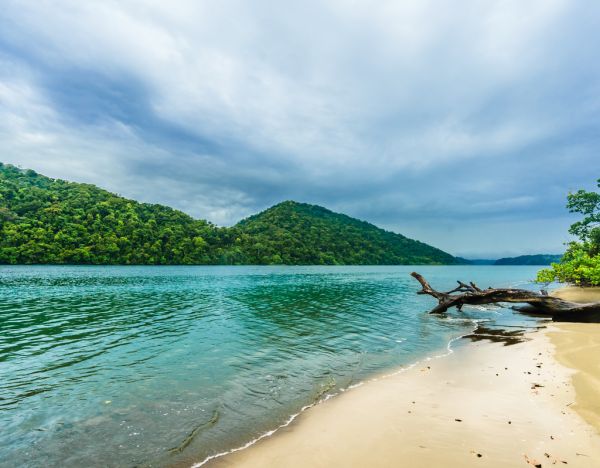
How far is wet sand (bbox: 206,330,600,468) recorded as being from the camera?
6.09m

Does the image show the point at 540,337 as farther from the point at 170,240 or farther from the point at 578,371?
the point at 170,240

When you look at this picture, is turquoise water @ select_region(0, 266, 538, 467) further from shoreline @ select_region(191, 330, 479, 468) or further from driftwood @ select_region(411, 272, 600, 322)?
driftwood @ select_region(411, 272, 600, 322)

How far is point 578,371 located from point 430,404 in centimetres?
641

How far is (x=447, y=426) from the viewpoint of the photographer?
7418 millimetres

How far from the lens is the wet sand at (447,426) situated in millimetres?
6094

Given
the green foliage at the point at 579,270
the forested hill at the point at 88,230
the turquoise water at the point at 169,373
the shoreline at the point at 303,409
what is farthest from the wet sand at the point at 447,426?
the forested hill at the point at 88,230

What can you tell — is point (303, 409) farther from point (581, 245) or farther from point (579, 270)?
point (581, 245)

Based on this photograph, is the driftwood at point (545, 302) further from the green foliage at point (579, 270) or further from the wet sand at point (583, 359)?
the green foliage at point (579, 270)

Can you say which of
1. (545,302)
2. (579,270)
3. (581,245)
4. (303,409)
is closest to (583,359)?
(303,409)

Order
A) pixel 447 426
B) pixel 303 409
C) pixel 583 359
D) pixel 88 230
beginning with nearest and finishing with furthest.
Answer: pixel 447 426
pixel 303 409
pixel 583 359
pixel 88 230

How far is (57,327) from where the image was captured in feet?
67.4

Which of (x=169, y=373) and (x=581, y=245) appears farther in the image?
(x=581, y=245)

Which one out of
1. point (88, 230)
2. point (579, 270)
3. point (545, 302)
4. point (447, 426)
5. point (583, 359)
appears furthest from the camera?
point (88, 230)

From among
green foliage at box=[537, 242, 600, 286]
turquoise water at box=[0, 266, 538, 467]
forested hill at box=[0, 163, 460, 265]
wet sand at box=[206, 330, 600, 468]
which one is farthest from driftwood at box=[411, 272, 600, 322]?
forested hill at box=[0, 163, 460, 265]
